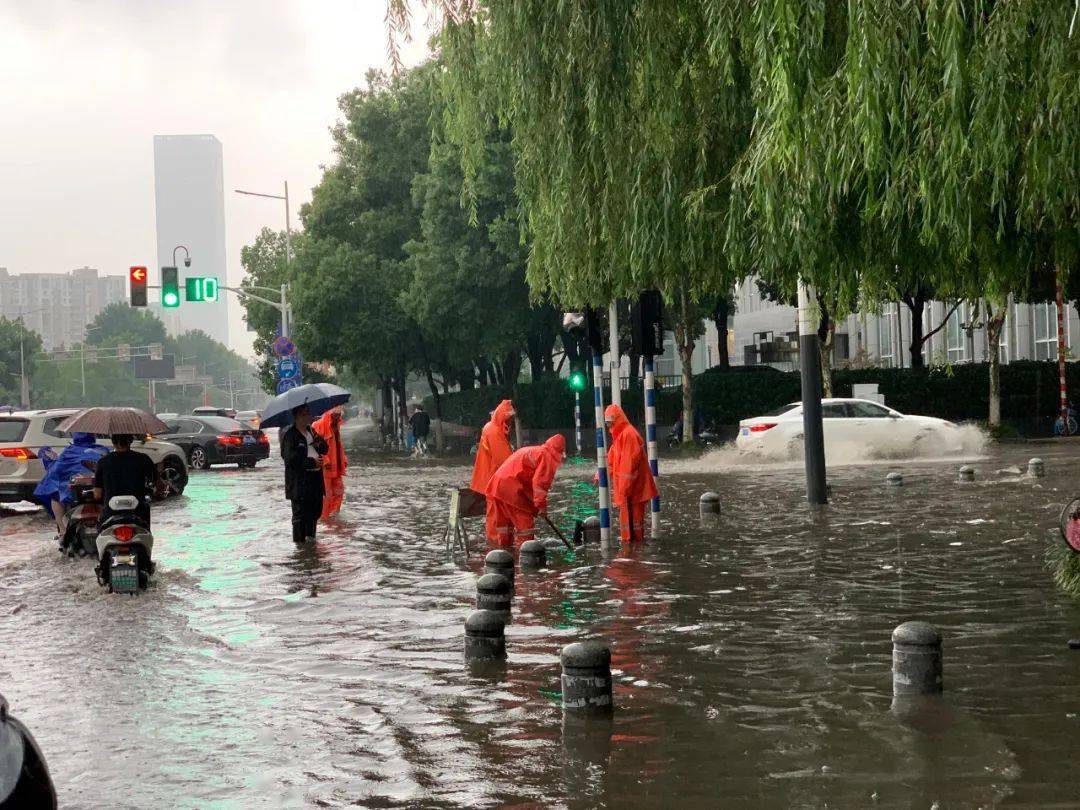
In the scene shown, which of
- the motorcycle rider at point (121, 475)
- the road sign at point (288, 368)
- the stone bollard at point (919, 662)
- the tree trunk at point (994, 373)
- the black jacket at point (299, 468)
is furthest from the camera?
the road sign at point (288, 368)

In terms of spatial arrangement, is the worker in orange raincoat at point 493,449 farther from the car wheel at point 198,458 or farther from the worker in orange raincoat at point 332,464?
the car wheel at point 198,458

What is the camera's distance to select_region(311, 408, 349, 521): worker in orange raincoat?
21.1 m

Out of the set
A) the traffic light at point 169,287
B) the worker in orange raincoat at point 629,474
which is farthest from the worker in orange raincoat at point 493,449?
the traffic light at point 169,287

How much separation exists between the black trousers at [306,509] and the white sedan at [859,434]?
15739mm

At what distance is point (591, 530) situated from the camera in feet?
52.6

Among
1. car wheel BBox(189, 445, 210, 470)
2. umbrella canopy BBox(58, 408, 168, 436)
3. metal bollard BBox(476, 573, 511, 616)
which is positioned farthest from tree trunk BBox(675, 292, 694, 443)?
metal bollard BBox(476, 573, 511, 616)

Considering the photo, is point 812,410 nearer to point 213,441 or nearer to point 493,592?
point 493,592

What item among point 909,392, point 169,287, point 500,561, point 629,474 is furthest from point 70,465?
point 909,392

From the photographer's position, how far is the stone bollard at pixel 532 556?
45.2 feet

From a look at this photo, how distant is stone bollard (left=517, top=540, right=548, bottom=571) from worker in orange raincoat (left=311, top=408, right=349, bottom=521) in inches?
299

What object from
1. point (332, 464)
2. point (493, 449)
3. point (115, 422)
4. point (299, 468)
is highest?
point (115, 422)

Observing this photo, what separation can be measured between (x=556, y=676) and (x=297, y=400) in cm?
1013

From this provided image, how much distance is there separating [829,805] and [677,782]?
0.72m

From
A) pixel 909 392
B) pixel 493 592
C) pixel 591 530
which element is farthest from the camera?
pixel 909 392
